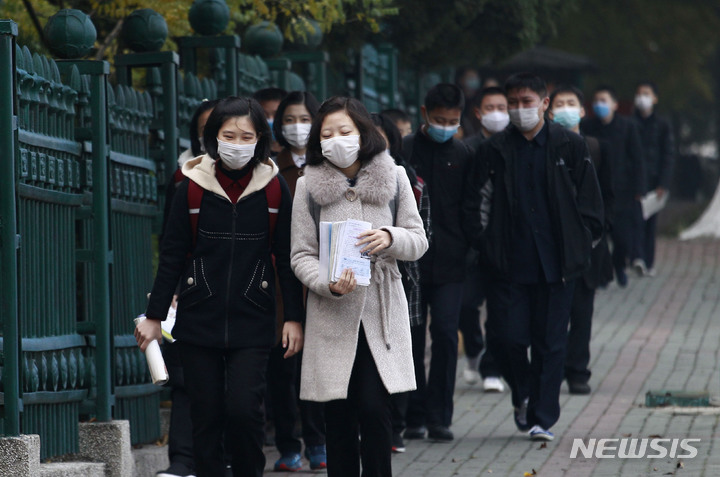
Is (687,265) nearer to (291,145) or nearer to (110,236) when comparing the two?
(291,145)

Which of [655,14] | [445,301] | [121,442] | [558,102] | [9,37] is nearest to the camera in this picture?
[9,37]

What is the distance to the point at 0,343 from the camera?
5.97 metres

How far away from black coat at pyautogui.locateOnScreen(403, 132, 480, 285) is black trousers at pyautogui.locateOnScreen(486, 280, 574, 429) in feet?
1.05

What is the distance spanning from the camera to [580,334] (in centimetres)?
1020

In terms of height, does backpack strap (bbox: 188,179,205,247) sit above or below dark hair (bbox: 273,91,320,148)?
below

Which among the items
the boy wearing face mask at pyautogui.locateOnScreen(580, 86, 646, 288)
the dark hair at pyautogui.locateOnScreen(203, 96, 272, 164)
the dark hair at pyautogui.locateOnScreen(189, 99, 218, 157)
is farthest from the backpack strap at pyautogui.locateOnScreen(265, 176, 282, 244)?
the boy wearing face mask at pyautogui.locateOnScreen(580, 86, 646, 288)

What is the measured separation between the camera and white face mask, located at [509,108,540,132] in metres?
8.39

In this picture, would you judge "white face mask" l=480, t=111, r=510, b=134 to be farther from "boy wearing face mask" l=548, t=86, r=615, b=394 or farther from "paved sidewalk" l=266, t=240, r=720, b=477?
"paved sidewalk" l=266, t=240, r=720, b=477

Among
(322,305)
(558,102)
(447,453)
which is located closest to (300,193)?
(322,305)

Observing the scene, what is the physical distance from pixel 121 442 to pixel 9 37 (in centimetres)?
200

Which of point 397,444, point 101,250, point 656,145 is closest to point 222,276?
point 101,250

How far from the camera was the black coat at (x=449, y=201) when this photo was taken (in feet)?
27.8

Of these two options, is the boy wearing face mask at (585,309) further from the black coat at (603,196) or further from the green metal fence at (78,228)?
the green metal fence at (78,228)

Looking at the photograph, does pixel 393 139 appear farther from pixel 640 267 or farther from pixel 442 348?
pixel 640 267
